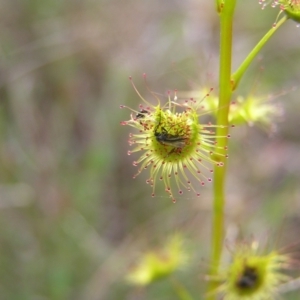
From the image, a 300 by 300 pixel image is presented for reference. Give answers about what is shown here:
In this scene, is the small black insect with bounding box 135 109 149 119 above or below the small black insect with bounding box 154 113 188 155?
above

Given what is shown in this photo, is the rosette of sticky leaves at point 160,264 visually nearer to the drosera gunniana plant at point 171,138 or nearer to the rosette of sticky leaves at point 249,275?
the rosette of sticky leaves at point 249,275

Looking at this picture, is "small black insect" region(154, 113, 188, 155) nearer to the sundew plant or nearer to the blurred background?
the sundew plant

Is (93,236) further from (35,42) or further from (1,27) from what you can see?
(1,27)

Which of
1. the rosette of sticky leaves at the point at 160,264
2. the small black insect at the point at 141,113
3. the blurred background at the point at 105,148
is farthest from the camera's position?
the blurred background at the point at 105,148

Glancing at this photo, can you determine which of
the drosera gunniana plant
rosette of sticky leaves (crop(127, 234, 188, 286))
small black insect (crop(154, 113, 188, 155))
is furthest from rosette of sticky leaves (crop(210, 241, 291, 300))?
small black insect (crop(154, 113, 188, 155))

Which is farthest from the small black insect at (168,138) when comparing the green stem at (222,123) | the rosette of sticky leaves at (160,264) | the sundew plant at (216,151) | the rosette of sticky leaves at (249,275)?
the rosette of sticky leaves at (160,264)
